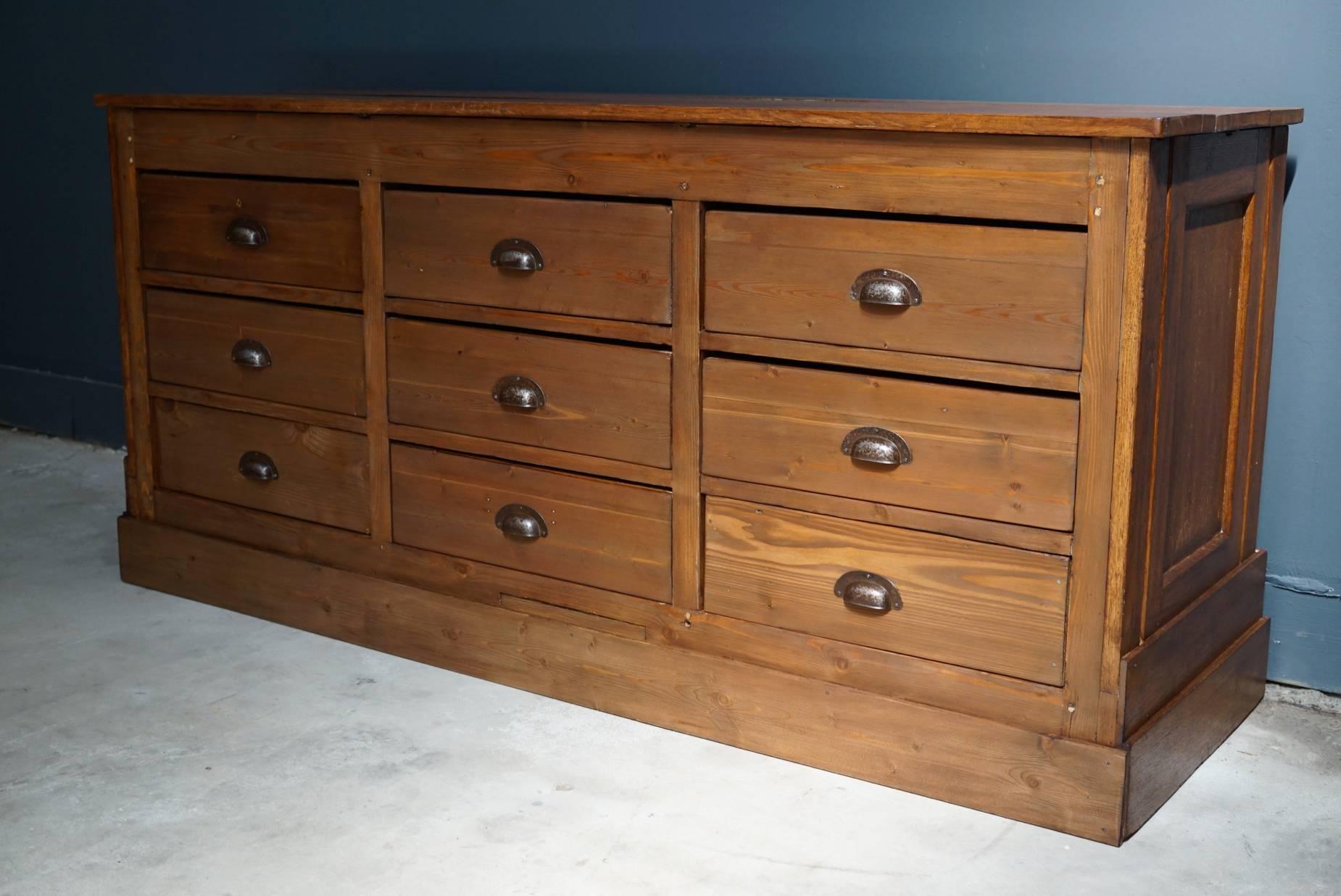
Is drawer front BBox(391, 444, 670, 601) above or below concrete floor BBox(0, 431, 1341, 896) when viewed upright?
above

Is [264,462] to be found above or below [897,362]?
below

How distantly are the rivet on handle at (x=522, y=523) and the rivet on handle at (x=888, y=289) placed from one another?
2.34ft

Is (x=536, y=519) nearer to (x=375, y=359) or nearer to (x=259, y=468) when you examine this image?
(x=375, y=359)

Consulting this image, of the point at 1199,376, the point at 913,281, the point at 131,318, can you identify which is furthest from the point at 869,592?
the point at 131,318

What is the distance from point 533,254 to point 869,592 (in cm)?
75

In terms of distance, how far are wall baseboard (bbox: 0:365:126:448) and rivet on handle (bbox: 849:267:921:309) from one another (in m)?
2.50

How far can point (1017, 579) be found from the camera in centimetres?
206

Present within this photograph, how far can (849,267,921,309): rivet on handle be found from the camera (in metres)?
2.05

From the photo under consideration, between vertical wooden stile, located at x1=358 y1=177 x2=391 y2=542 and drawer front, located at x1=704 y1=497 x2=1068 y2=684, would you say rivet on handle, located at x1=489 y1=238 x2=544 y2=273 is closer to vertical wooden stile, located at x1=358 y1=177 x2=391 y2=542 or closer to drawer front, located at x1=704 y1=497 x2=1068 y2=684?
vertical wooden stile, located at x1=358 y1=177 x2=391 y2=542

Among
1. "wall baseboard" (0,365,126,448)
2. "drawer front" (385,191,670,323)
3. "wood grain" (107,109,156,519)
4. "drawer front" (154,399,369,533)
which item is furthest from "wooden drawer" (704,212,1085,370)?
"wall baseboard" (0,365,126,448)

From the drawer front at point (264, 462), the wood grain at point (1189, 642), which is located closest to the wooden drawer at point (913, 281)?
the wood grain at point (1189, 642)

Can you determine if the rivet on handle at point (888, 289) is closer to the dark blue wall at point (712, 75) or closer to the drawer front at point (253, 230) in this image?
the dark blue wall at point (712, 75)

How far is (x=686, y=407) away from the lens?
90.6 inches

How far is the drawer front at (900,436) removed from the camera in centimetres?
201
